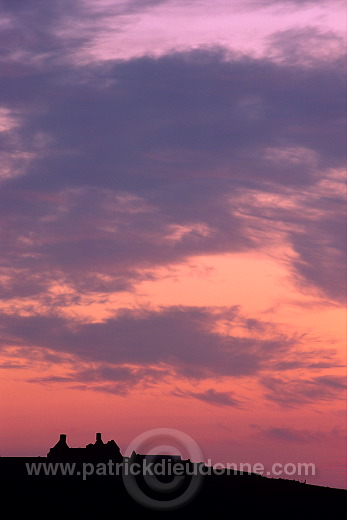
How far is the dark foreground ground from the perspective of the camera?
3594cm

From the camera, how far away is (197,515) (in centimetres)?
3672

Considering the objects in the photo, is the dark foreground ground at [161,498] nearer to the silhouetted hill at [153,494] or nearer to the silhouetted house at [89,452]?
the silhouetted hill at [153,494]

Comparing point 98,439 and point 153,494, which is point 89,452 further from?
point 153,494

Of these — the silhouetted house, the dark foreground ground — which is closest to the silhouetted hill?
the dark foreground ground

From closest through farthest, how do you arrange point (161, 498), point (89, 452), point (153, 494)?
1. point (161, 498)
2. point (153, 494)
3. point (89, 452)

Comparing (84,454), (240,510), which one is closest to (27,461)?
(84,454)

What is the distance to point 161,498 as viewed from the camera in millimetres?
38594

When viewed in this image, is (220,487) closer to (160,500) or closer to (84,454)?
(160,500)

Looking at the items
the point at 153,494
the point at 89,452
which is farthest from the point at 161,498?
the point at 89,452

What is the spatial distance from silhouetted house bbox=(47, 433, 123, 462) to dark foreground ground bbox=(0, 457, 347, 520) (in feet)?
28.9

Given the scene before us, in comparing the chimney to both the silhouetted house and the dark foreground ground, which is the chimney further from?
the dark foreground ground

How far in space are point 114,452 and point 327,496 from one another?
1679 centimetres

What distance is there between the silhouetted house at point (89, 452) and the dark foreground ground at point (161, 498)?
28.9 ft

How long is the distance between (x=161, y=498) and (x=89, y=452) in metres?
17.7
